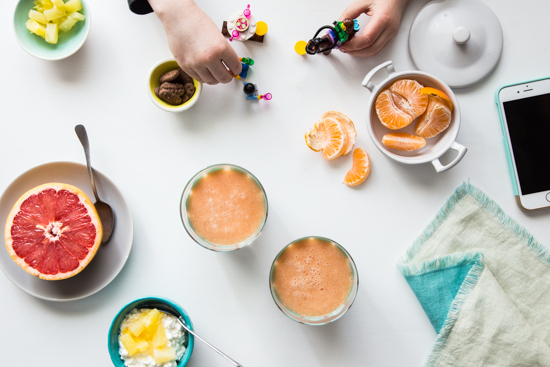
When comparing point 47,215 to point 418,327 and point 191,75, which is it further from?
point 418,327

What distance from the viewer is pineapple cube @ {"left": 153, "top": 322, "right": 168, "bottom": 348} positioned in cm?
129

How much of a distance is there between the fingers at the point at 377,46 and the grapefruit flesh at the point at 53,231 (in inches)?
44.7

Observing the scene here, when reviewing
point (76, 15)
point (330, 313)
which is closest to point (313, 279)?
point (330, 313)

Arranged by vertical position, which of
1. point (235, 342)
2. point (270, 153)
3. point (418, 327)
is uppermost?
point (270, 153)

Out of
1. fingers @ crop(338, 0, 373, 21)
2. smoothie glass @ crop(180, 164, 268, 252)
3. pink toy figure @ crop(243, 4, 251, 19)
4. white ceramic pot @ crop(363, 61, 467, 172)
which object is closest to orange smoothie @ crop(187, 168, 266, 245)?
smoothie glass @ crop(180, 164, 268, 252)

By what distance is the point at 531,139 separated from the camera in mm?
1450

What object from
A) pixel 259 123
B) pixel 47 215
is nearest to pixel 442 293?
pixel 259 123

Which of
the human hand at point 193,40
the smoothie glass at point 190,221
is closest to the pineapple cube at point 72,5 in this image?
the human hand at point 193,40

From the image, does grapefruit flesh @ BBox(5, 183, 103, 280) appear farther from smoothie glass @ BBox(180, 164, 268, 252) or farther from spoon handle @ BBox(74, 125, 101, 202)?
smoothie glass @ BBox(180, 164, 268, 252)

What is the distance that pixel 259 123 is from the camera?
1.48 metres

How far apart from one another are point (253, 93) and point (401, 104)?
0.56 m

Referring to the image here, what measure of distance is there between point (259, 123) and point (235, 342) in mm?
869

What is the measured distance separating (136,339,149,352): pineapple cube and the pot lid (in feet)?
4.74

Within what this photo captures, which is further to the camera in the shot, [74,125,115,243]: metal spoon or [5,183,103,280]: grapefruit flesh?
[74,125,115,243]: metal spoon
